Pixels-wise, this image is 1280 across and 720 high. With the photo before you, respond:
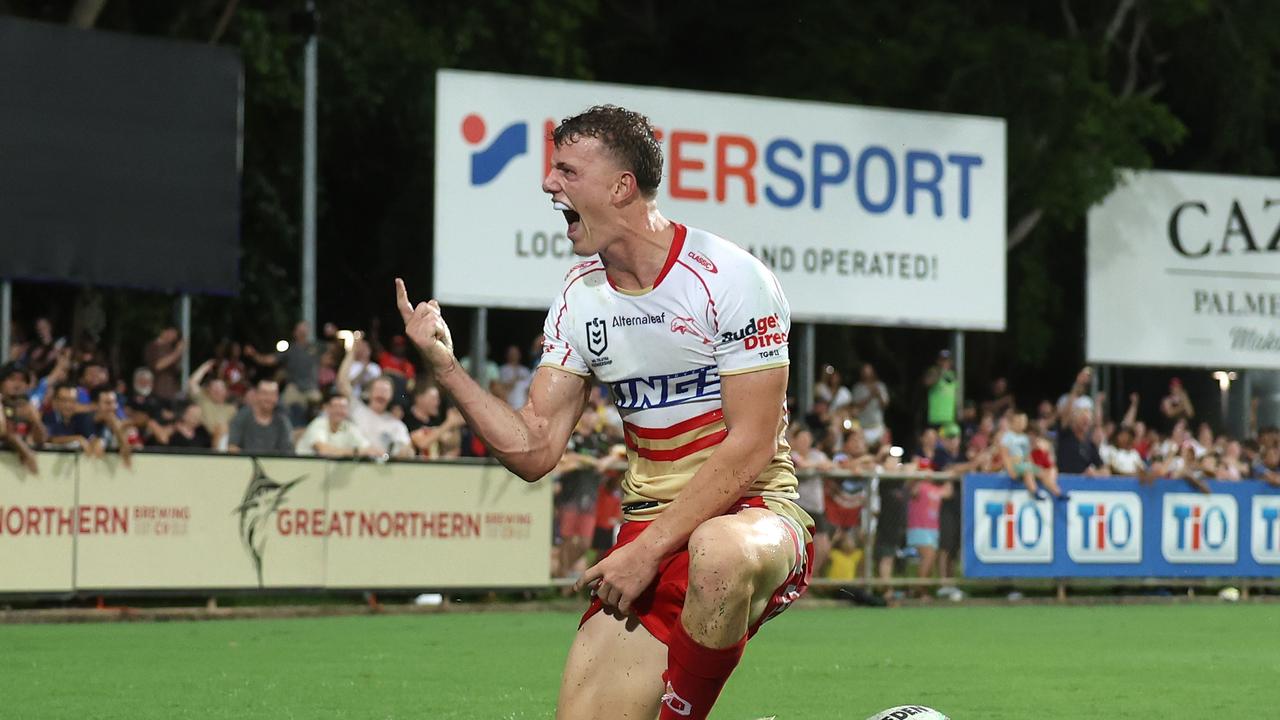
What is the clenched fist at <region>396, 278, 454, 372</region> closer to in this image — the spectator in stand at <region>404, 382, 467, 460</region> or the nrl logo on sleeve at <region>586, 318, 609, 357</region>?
the nrl logo on sleeve at <region>586, 318, 609, 357</region>

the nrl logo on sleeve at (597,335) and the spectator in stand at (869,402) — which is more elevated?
the nrl logo on sleeve at (597,335)

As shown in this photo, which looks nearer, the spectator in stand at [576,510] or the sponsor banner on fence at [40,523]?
the sponsor banner on fence at [40,523]

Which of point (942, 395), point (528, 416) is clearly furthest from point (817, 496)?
point (528, 416)

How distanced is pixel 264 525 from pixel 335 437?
112cm

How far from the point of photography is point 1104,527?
2322 centimetres

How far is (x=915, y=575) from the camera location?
22156 millimetres

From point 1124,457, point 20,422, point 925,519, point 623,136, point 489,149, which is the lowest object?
point 925,519

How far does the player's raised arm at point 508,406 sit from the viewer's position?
5.82 metres

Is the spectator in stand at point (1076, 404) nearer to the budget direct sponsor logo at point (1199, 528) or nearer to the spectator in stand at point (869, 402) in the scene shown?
the budget direct sponsor logo at point (1199, 528)

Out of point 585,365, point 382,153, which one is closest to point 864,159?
point 382,153

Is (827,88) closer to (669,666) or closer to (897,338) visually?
(897,338)

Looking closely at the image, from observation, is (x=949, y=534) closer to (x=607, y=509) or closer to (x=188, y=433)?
(x=607, y=509)

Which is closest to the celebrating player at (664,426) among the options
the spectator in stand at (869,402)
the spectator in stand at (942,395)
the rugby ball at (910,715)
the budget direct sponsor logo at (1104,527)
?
the rugby ball at (910,715)

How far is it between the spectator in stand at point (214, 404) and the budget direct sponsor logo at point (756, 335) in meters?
13.9
